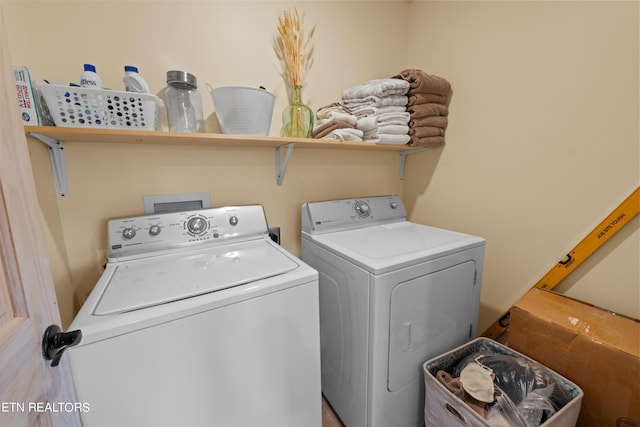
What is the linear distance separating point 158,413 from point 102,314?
319 millimetres

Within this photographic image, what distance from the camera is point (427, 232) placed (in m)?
1.54

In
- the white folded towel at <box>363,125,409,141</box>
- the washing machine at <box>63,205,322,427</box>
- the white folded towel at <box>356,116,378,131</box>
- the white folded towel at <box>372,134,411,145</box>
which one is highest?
the white folded towel at <box>356,116,378,131</box>

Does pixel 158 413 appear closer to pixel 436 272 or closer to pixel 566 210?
pixel 436 272

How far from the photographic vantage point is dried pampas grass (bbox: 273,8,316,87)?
57.4 inches

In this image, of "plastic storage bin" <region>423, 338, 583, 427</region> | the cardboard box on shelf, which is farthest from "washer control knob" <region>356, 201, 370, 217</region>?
the cardboard box on shelf

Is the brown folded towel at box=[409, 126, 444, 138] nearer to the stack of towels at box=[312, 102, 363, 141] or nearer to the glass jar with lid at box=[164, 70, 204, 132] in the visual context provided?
the stack of towels at box=[312, 102, 363, 141]

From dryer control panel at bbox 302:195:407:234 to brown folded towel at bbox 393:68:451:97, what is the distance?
0.70 metres

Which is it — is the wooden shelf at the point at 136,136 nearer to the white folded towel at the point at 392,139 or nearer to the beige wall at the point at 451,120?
the beige wall at the point at 451,120

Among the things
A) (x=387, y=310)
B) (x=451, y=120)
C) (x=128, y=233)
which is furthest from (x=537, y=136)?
(x=128, y=233)

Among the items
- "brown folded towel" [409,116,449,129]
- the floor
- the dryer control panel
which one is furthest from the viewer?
"brown folded towel" [409,116,449,129]

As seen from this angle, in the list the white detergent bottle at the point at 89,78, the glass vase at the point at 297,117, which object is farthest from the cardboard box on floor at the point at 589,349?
the white detergent bottle at the point at 89,78

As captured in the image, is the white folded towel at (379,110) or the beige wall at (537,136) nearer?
the beige wall at (537,136)

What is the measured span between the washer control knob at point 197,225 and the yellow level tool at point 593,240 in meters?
1.76

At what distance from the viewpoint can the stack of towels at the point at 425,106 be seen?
1575 millimetres
